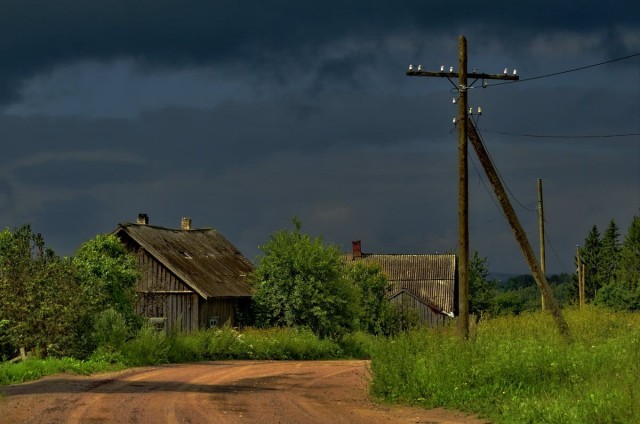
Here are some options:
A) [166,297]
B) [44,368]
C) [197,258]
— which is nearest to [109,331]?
[44,368]

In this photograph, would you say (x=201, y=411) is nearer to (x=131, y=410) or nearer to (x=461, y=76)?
(x=131, y=410)

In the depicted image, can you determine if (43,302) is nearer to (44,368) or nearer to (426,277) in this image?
→ (44,368)

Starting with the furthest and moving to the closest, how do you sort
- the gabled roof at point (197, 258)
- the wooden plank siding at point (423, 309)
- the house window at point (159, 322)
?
the wooden plank siding at point (423, 309), the gabled roof at point (197, 258), the house window at point (159, 322)

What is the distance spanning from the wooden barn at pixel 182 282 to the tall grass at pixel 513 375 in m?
25.4

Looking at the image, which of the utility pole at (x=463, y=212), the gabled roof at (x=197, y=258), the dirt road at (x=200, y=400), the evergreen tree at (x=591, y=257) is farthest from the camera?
the evergreen tree at (x=591, y=257)

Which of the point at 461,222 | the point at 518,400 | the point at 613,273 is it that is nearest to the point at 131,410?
the point at 518,400

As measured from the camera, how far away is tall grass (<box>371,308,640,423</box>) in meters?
15.5

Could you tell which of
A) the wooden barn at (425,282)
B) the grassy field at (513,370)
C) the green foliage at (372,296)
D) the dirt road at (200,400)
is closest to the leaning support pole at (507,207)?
the grassy field at (513,370)

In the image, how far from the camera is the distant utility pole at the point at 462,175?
25375 millimetres

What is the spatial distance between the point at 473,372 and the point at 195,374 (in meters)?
10.4

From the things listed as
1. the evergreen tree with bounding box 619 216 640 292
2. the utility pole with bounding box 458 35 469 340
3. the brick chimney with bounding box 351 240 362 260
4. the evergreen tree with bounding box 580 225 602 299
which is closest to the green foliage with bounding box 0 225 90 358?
the utility pole with bounding box 458 35 469 340

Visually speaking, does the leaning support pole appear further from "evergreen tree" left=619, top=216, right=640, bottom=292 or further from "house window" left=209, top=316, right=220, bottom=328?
"evergreen tree" left=619, top=216, right=640, bottom=292

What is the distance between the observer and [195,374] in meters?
26.8

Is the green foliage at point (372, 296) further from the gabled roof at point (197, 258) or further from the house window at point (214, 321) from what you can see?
the house window at point (214, 321)
